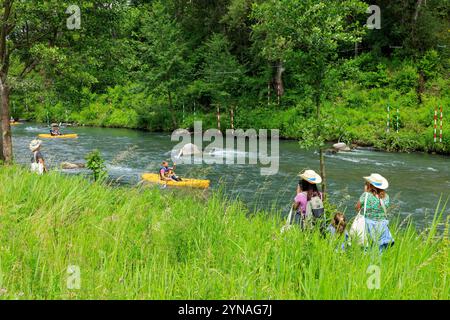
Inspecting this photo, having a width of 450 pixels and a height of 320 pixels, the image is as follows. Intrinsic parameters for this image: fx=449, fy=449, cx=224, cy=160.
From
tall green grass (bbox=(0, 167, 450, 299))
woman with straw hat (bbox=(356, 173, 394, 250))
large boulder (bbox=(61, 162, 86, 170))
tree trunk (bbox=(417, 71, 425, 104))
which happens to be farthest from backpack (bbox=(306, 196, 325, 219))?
tree trunk (bbox=(417, 71, 425, 104))

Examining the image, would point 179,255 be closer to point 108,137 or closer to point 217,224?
point 217,224

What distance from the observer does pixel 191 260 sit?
464 centimetres

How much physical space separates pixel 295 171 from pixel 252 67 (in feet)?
65.8

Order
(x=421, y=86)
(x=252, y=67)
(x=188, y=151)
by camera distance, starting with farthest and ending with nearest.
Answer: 1. (x=252, y=67)
2. (x=421, y=86)
3. (x=188, y=151)

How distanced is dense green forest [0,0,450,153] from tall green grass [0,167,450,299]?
5801 mm

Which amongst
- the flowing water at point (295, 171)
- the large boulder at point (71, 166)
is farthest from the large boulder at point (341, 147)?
the large boulder at point (71, 166)

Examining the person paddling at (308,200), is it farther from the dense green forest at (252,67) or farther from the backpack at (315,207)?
the dense green forest at (252,67)

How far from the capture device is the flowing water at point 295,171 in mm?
13992

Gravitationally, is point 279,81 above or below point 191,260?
above

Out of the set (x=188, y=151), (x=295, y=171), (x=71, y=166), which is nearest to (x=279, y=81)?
(x=188, y=151)

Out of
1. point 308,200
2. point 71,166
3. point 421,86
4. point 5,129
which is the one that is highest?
point 421,86

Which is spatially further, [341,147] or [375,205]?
[341,147]

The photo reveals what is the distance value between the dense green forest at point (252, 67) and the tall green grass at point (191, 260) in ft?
19.0

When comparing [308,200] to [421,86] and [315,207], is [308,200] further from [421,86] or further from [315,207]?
[421,86]
